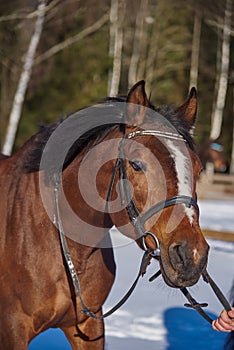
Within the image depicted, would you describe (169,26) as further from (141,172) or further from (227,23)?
(141,172)

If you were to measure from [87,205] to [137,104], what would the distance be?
1.85ft

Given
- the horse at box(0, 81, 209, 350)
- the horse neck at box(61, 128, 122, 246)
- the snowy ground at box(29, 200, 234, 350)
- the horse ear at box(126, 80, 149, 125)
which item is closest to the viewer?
the horse at box(0, 81, 209, 350)

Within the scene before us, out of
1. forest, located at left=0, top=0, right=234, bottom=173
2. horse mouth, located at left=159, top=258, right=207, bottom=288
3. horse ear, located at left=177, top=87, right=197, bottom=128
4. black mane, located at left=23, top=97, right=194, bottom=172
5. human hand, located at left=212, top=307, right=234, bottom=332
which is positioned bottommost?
human hand, located at left=212, top=307, right=234, bottom=332

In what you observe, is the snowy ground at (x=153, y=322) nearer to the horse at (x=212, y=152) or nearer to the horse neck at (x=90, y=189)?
the horse neck at (x=90, y=189)

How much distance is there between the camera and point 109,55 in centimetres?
2406

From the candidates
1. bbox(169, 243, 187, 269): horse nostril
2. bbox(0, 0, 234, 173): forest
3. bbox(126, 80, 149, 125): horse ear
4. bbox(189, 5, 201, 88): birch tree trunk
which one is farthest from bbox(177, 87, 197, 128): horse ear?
bbox(189, 5, 201, 88): birch tree trunk

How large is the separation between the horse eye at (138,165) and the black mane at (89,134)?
0.22 metres

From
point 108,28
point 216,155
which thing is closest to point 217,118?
point 216,155

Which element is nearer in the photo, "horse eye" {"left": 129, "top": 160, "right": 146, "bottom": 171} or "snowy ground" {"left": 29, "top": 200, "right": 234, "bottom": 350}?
"horse eye" {"left": 129, "top": 160, "right": 146, "bottom": 171}

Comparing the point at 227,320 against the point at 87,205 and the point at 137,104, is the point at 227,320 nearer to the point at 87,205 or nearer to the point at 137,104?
the point at 87,205

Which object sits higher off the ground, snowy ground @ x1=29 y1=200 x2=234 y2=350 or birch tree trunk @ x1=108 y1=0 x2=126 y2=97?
birch tree trunk @ x1=108 y1=0 x2=126 y2=97

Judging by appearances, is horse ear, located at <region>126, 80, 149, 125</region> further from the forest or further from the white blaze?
the forest

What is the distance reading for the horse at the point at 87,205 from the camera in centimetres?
234

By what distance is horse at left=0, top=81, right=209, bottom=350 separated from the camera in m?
2.34
